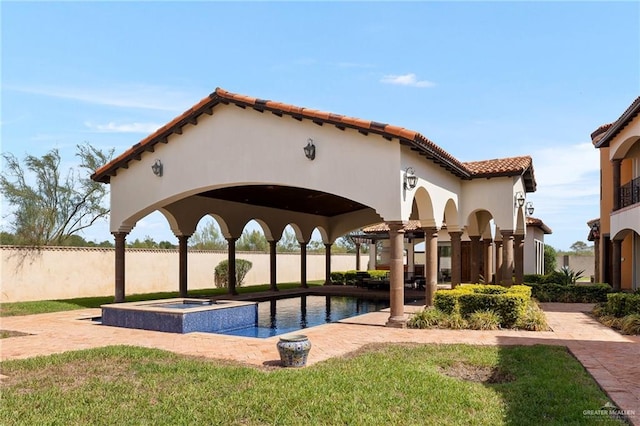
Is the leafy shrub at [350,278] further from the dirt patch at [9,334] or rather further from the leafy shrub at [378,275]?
the dirt patch at [9,334]

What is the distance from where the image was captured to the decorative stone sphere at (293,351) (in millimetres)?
8797

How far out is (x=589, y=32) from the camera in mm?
12297

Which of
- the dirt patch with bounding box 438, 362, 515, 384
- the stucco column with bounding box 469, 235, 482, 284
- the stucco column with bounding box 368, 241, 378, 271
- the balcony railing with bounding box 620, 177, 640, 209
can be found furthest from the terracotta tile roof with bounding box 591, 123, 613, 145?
the dirt patch with bounding box 438, 362, 515, 384

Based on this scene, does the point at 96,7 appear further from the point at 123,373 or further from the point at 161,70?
the point at 123,373

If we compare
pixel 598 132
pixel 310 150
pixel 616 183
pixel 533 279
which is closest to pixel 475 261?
pixel 533 279

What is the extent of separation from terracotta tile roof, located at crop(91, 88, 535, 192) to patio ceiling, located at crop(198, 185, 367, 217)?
15.9 feet

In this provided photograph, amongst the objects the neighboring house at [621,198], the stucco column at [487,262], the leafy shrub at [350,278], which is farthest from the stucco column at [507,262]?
the leafy shrub at [350,278]

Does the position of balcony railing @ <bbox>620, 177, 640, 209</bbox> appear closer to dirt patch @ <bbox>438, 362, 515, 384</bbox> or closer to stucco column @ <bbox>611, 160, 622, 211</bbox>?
stucco column @ <bbox>611, 160, 622, 211</bbox>

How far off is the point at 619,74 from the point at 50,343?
15899 millimetres

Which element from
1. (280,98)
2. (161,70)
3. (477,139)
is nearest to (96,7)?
(161,70)

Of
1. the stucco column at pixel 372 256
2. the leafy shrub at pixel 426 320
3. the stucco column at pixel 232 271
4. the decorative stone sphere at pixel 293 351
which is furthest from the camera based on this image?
the stucco column at pixel 372 256

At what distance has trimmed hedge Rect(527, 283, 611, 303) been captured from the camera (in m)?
20.1

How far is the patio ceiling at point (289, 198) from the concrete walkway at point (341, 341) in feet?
29.0

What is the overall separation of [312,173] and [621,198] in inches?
620
